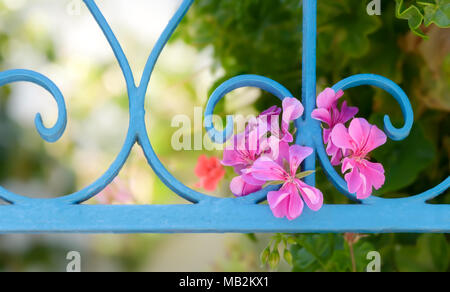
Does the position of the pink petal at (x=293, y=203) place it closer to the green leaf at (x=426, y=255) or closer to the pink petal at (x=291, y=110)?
the pink petal at (x=291, y=110)

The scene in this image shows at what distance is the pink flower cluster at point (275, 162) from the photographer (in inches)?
18.2

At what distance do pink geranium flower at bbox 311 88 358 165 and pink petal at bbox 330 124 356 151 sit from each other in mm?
18

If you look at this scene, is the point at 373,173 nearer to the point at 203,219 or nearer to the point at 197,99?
the point at 203,219

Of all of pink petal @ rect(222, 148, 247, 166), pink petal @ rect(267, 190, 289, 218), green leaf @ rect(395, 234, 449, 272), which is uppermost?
pink petal @ rect(222, 148, 247, 166)

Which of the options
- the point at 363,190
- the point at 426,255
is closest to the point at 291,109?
the point at 363,190

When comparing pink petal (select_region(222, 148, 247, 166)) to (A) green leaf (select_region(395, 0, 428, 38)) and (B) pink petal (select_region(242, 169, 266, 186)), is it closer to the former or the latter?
(B) pink petal (select_region(242, 169, 266, 186))

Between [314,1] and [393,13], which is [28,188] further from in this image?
[314,1]

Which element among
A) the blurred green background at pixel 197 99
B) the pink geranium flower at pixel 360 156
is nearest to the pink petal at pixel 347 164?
the pink geranium flower at pixel 360 156

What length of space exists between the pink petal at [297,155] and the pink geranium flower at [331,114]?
0.04 meters

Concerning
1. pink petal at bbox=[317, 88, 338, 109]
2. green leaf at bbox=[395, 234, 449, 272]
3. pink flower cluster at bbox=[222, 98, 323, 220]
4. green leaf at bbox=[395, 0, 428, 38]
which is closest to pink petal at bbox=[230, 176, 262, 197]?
pink flower cluster at bbox=[222, 98, 323, 220]

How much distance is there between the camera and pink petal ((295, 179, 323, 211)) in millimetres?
457
